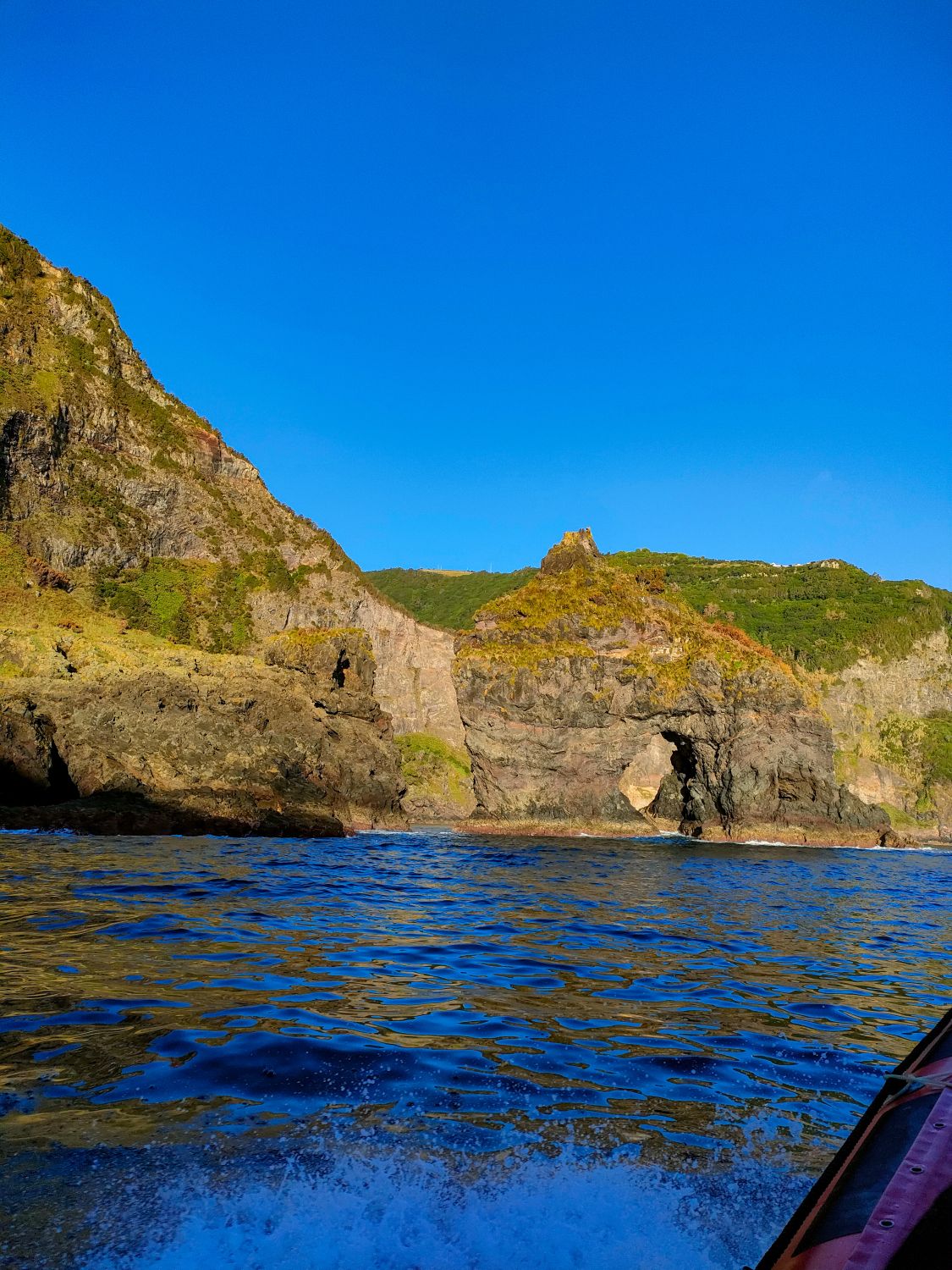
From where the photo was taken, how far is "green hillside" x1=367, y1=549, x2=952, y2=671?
4092 inches

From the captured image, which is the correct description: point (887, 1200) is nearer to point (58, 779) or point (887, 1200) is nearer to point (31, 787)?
point (31, 787)

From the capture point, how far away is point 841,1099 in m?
5.00

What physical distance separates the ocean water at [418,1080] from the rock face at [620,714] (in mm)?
36775

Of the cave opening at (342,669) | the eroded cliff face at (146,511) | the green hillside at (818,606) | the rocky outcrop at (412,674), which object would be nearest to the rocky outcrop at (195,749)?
the cave opening at (342,669)

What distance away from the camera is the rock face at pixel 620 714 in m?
48.7

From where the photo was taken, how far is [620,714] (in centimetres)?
4903

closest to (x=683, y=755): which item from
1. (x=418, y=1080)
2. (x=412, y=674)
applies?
(x=412, y=674)

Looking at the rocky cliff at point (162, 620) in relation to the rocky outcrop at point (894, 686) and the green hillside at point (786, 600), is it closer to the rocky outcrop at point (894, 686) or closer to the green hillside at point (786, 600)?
the green hillside at point (786, 600)

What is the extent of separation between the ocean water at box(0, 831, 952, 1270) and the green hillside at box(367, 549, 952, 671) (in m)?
80.6

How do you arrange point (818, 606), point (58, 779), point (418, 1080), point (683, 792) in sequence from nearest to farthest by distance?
point (418, 1080)
point (58, 779)
point (683, 792)
point (818, 606)

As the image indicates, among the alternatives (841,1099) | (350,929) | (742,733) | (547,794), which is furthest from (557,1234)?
(742,733)

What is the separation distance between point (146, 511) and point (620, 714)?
41824mm

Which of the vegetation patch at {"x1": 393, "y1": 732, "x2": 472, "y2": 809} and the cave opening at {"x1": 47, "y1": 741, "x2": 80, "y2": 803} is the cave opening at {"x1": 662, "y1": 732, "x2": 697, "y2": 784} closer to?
the vegetation patch at {"x1": 393, "y1": 732, "x2": 472, "y2": 809}

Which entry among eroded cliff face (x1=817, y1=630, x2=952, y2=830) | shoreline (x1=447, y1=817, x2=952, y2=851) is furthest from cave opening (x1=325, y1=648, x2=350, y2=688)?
eroded cliff face (x1=817, y1=630, x2=952, y2=830)
